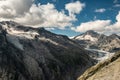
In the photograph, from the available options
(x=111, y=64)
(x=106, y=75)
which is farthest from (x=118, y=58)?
(x=106, y=75)

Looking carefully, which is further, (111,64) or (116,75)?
(111,64)

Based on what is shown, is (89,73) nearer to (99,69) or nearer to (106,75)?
(99,69)

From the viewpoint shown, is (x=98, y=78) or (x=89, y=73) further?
(x=89, y=73)

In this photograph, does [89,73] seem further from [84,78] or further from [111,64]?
[111,64]

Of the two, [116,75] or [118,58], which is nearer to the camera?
[116,75]

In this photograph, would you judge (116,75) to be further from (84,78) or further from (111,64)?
(84,78)

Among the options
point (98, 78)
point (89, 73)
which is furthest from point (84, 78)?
point (98, 78)

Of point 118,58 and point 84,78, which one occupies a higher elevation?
point 118,58

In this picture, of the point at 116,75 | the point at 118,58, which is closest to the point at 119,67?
the point at 116,75
